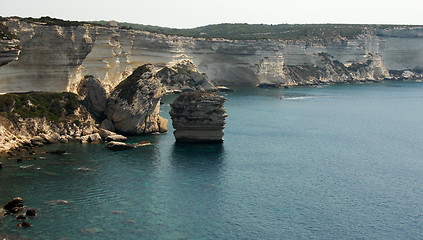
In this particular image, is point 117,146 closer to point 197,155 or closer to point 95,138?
point 95,138

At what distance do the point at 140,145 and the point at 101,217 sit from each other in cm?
2851

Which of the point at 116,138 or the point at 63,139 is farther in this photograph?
the point at 116,138

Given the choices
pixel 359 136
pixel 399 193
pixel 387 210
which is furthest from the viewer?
pixel 359 136

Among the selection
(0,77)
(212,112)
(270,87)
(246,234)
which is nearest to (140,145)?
(212,112)

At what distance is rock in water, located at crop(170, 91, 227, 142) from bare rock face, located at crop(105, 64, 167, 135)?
7.15 meters

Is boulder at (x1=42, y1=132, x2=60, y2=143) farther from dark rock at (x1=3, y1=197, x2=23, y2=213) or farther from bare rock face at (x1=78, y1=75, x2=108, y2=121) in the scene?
dark rock at (x1=3, y1=197, x2=23, y2=213)

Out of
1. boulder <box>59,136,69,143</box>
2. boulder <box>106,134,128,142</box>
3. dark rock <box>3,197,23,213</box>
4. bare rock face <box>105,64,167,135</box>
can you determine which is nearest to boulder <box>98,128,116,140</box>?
boulder <box>106,134,128,142</box>

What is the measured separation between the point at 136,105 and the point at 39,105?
1436 centimetres

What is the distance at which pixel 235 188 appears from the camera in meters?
53.7

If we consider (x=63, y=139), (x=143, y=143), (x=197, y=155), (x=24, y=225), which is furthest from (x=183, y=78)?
(x=24, y=225)

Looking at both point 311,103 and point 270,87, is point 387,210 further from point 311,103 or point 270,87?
point 270,87

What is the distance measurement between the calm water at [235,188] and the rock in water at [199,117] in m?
1.97

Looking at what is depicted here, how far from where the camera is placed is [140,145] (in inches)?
2810

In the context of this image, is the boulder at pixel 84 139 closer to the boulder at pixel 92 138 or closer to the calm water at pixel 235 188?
the boulder at pixel 92 138
